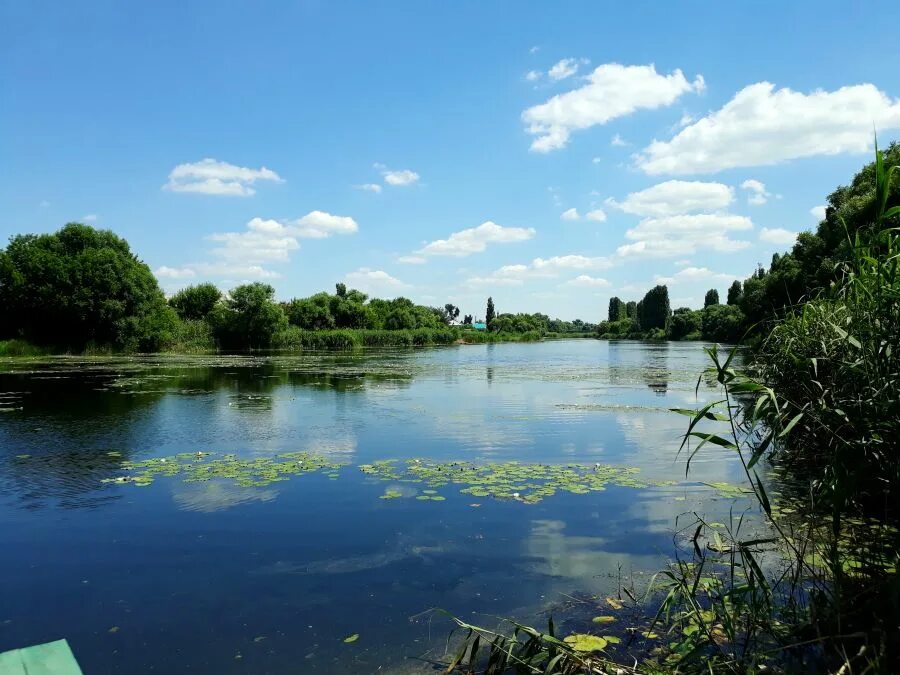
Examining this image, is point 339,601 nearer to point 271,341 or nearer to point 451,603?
point 451,603

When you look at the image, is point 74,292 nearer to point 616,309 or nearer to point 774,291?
point 774,291

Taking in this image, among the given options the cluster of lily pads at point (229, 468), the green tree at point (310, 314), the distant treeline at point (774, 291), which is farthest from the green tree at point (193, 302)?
the cluster of lily pads at point (229, 468)

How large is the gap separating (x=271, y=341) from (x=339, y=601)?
210 feet

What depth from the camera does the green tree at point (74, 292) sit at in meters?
43.5

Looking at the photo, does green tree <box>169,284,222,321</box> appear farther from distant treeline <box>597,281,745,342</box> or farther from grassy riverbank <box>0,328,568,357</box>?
distant treeline <box>597,281,745,342</box>

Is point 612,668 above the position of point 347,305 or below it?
below

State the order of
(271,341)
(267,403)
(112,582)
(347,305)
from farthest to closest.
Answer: (347,305)
(271,341)
(267,403)
(112,582)

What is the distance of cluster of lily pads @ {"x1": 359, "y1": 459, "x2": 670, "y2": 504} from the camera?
8.62 metres

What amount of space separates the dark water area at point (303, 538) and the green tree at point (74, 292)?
108 ft

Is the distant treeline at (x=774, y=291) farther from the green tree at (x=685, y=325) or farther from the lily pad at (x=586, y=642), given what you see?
the lily pad at (x=586, y=642)

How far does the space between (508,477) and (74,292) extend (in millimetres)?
45733

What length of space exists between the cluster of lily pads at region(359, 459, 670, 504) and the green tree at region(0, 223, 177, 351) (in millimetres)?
42784

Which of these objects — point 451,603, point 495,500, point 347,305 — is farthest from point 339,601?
point 347,305

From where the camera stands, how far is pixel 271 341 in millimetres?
66125
